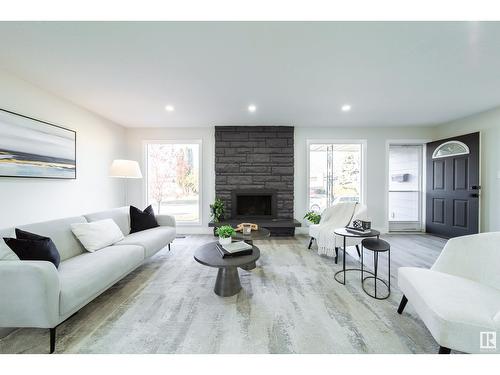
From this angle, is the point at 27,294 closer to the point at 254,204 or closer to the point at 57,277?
the point at 57,277

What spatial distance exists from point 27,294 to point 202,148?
3.57 m

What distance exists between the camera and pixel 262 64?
206 cm

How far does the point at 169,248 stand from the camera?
11.0 feet

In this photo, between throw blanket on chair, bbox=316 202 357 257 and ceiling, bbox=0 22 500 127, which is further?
throw blanket on chair, bbox=316 202 357 257

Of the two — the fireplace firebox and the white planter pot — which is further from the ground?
the fireplace firebox

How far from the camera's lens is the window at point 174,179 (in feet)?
14.9

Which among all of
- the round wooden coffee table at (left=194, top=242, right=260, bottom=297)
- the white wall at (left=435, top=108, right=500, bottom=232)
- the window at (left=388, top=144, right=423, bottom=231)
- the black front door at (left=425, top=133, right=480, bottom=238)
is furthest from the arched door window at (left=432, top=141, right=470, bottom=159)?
the round wooden coffee table at (left=194, top=242, right=260, bottom=297)

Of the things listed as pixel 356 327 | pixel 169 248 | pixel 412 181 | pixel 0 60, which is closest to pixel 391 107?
pixel 412 181

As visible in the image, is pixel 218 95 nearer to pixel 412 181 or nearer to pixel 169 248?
pixel 169 248

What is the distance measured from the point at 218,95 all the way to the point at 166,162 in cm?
240

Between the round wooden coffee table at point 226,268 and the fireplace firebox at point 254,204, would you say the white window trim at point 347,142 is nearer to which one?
the fireplace firebox at point 254,204

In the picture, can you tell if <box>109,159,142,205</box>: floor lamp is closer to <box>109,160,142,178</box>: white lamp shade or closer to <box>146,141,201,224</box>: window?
<box>109,160,142,178</box>: white lamp shade

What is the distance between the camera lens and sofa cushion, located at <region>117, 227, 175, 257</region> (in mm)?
2465

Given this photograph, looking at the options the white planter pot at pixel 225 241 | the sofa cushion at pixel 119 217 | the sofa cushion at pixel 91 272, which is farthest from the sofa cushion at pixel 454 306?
the sofa cushion at pixel 119 217
